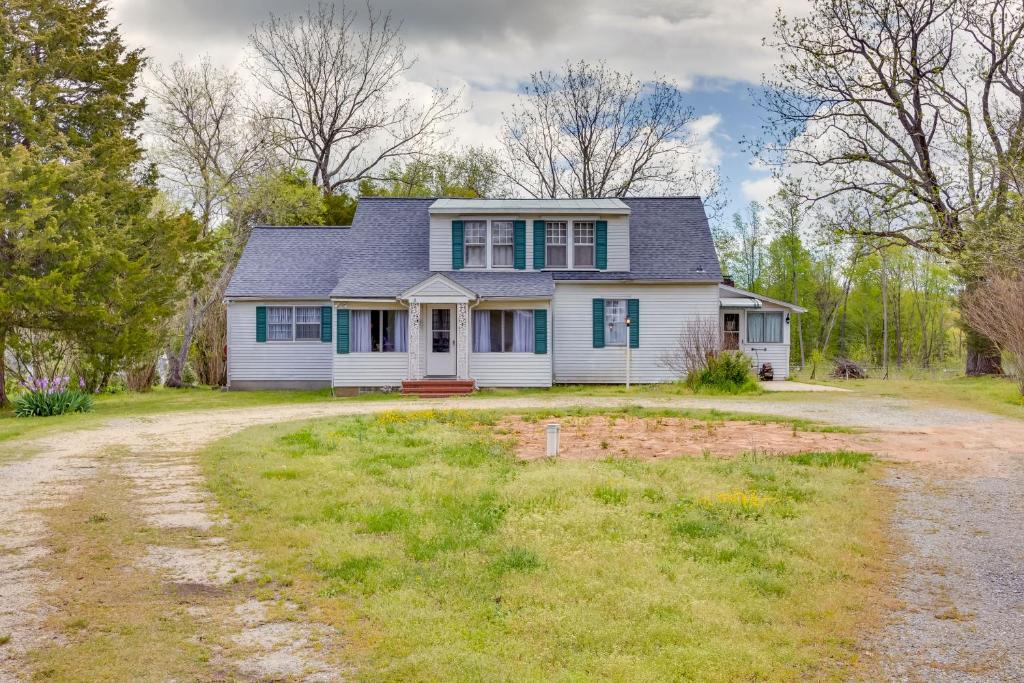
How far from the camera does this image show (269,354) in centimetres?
2456

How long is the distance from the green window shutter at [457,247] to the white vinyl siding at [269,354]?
426 centimetres

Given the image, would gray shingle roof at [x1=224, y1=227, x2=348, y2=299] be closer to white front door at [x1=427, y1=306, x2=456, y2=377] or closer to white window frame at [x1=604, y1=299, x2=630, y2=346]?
white front door at [x1=427, y1=306, x2=456, y2=377]

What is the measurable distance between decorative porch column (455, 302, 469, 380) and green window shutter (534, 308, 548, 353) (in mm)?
1913

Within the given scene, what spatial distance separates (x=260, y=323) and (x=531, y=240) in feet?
27.7

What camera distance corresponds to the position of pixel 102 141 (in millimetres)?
19016

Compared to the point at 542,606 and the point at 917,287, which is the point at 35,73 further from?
the point at 917,287

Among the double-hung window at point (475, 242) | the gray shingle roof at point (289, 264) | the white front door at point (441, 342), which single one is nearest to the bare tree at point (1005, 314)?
the double-hung window at point (475, 242)

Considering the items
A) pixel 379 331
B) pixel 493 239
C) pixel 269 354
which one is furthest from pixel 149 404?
pixel 493 239

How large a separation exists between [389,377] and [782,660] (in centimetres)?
1886

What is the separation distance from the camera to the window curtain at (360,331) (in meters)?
22.6

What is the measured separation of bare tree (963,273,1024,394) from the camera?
687 inches

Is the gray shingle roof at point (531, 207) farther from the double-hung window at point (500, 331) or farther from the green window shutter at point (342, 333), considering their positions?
the green window shutter at point (342, 333)

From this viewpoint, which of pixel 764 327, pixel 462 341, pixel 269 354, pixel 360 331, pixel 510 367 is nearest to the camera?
pixel 462 341

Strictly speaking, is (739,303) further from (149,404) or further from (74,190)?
(74,190)
